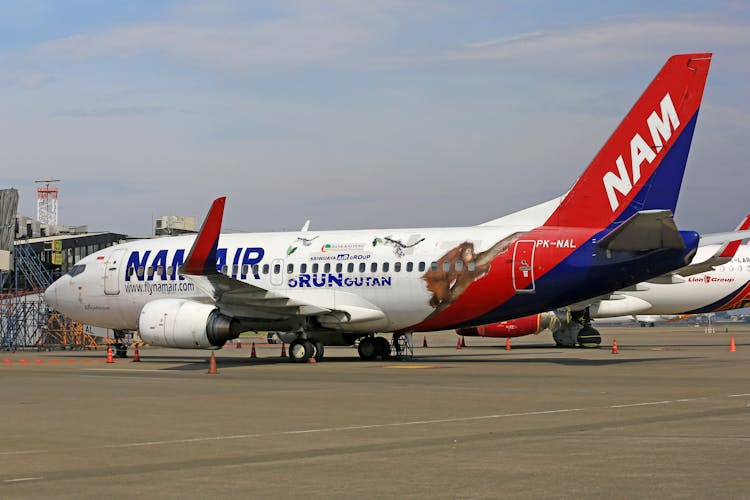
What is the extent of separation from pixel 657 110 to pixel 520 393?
1163cm

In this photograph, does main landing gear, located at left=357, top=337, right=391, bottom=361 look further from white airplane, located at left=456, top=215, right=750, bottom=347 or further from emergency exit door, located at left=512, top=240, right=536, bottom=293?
white airplane, located at left=456, top=215, right=750, bottom=347

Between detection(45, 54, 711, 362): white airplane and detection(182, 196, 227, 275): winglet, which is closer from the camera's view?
detection(45, 54, 711, 362): white airplane

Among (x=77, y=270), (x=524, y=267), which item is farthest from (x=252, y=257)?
(x=524, y=267)

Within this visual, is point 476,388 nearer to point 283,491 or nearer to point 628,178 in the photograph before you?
point 628,178

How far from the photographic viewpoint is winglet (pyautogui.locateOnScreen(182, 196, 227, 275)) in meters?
29.2

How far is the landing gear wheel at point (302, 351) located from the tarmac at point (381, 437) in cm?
749

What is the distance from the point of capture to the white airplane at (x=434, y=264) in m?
28.2

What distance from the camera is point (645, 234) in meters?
26.9

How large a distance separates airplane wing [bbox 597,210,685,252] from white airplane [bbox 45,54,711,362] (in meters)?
0.04

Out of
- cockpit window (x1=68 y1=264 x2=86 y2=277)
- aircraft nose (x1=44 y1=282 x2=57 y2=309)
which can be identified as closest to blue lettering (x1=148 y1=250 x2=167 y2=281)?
cockpit window (x1=68 y1=264 x2=86 y2=277)

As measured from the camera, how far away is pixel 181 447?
12.3 metres

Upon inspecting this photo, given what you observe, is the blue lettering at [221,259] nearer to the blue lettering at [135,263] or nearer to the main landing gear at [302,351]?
the blue lettering at [135,263]

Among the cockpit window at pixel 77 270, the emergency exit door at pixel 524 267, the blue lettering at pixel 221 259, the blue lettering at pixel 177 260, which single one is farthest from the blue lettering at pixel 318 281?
the cockpit window at pixel 77 270

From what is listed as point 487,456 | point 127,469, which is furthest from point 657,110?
point 127,469
